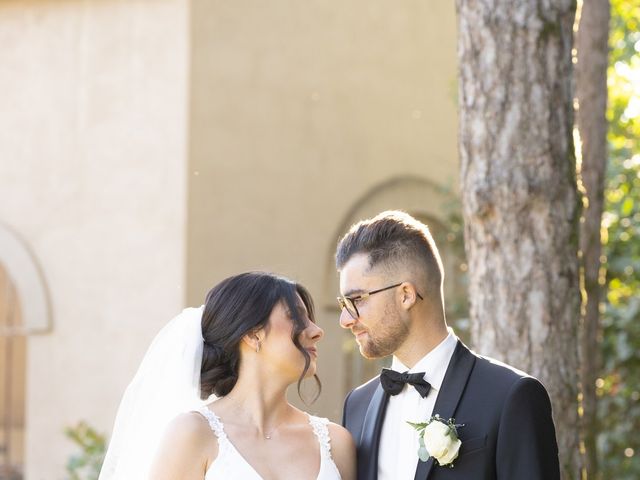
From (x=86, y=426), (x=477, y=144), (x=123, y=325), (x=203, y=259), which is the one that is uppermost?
(x=477, y=144)

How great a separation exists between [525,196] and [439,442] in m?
1.81

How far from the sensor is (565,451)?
5.05m

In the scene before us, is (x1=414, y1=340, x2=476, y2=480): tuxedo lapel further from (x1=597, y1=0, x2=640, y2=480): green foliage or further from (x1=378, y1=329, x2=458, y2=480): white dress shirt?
(x1=597, y1=0, x2=640, y2=480): green foliage

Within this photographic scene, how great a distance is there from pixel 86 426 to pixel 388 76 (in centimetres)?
420

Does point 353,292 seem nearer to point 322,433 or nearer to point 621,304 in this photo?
point 322,433

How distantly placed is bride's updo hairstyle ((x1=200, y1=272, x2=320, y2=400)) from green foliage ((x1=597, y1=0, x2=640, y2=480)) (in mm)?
4913

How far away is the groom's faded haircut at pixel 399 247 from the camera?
363 centimetres

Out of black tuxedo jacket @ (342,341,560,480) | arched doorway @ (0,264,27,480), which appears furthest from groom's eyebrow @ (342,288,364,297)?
arched doorway @ (0,264,27,480)

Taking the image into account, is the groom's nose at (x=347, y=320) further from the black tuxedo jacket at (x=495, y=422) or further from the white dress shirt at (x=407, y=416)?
the black tuxedo jacket at (x=495, y=422)

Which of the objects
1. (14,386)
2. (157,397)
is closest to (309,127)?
(157,397)

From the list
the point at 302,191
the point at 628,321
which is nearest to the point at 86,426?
the point at 302,191

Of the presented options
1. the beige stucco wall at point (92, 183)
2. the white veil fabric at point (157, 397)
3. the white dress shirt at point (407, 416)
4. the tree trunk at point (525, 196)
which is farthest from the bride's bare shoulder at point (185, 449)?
the beige stucco wall at point (92, 183)

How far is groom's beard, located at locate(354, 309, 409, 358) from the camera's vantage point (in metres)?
3.58

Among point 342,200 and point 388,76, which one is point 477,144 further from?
point 388,76
